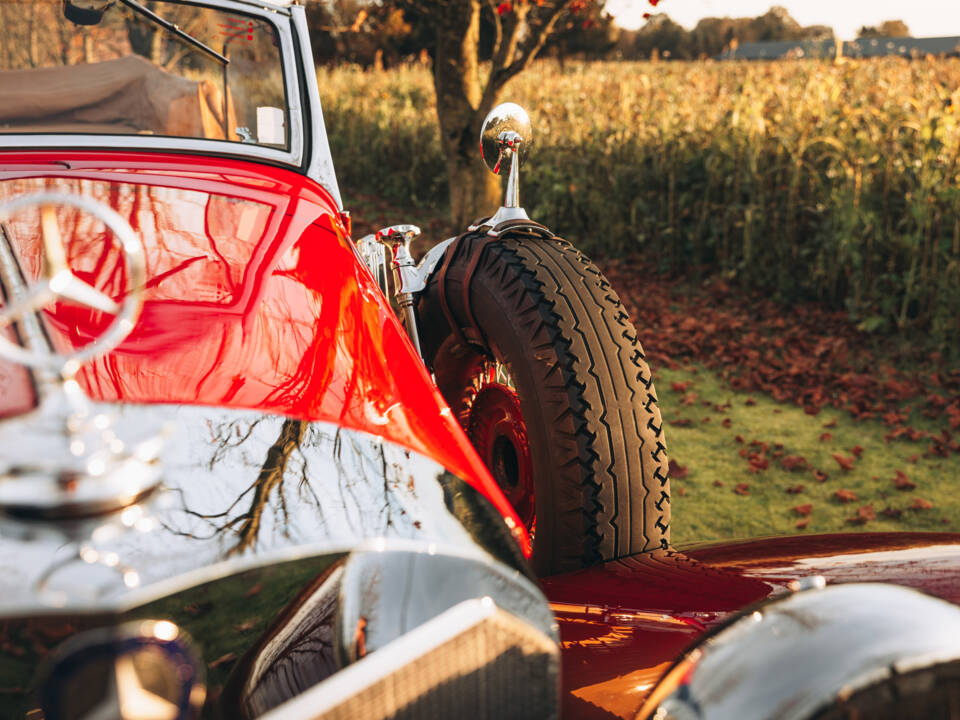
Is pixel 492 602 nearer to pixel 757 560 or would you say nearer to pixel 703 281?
pixel 757 560

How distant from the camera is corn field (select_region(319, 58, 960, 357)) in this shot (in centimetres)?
552

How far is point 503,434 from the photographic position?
2398 mm

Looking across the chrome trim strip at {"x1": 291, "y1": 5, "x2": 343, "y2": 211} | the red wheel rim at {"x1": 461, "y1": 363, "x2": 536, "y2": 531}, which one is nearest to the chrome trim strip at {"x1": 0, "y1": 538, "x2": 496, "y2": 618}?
the red wheel rim at {"x1": 461, "y1": 363, "x2": 536, "y2": 531}

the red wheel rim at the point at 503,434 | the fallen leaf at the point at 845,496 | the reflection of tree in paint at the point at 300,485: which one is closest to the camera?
the reflection of tree in paint at the point at 300,485

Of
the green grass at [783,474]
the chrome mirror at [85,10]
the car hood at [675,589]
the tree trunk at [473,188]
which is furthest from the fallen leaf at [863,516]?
the tree trunk at [473,188]

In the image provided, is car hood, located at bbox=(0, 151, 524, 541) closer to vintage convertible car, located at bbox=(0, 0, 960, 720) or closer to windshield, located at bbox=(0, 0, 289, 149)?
vintage convertible car, located at bbox=(0, 0, 960, 720)

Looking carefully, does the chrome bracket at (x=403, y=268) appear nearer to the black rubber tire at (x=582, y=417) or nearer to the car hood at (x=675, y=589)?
the black rubber tire at (x=582, y=417)

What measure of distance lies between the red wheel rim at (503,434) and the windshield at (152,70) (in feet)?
3.47

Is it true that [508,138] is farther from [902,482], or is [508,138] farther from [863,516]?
[902,482]

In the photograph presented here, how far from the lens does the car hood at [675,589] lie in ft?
4.79

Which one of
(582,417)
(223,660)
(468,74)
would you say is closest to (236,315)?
(223,660)

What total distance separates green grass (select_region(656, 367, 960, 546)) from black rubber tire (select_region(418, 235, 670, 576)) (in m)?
1.36

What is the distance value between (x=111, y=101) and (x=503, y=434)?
167cm

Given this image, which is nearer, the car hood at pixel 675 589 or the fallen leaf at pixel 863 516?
the car hood at pixel 675 589
